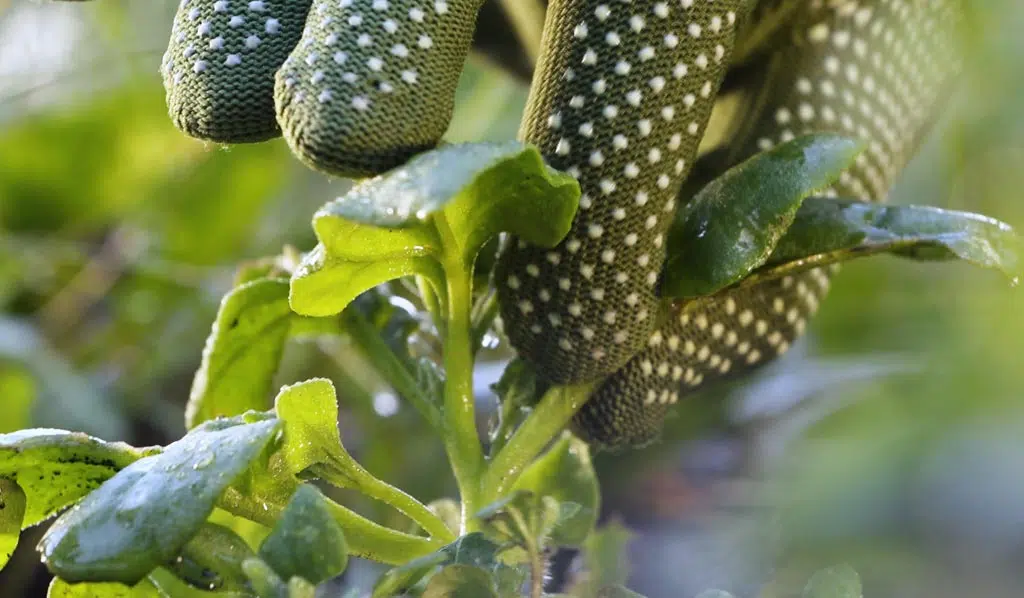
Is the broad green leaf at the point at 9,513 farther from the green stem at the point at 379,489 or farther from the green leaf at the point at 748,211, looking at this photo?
the green leaf at the point at 748,211

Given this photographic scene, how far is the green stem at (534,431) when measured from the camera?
1.52 ft

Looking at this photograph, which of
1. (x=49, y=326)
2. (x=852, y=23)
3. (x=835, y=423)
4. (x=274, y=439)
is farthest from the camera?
(x=49, y=326)

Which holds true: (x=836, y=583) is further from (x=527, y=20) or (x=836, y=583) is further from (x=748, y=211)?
(x=527, y=20)

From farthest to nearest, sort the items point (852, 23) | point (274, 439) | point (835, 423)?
point (835, 423)
point (852, 23)
point (274, 439)

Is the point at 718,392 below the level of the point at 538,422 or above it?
below

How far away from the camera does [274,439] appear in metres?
0.37

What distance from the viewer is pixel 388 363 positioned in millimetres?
509

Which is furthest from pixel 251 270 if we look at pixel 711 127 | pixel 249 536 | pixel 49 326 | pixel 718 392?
pixel 49 326

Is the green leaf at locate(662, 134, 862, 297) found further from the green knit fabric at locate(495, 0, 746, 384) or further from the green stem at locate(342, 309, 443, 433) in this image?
the green stem at locate(342, 309, 443, 433)

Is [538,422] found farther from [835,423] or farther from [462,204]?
[835,423]

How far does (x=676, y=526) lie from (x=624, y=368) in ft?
1.82

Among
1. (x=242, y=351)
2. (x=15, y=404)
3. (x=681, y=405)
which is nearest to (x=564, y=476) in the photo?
(x=242, y=351)

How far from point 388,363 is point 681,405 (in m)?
0.48

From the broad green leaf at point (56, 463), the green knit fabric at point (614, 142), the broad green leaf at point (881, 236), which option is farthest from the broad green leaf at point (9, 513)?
the broad green leaf at point (881, 236)
